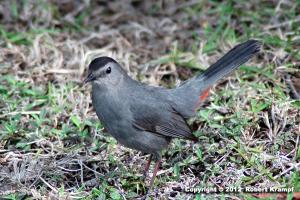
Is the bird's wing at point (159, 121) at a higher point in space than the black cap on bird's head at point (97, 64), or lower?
lower

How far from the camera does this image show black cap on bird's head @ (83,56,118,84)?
18.3 feet

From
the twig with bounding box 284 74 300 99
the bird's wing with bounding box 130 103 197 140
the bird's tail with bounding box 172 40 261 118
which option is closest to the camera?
the bird's wing with bounding box 130 103 197 140

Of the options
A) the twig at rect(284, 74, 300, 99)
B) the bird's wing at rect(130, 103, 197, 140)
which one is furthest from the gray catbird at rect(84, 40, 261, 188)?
the twig at rect(284, 74, 300, 99)

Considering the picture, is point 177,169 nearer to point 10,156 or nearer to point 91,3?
point 10,156

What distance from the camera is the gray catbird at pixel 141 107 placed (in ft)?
18.3

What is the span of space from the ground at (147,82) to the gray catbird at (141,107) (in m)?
0.38

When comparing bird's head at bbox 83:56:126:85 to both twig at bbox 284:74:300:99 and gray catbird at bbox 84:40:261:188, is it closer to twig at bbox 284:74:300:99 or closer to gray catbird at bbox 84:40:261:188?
gray catbird at bbox 84:40:261:188

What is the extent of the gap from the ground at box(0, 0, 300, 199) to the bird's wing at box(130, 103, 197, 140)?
0.37 m

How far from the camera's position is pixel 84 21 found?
29.1 feet

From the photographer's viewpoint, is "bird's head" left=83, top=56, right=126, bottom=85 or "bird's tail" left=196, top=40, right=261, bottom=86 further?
"bird's tail" left=196, top=40, right=261, bottom=86

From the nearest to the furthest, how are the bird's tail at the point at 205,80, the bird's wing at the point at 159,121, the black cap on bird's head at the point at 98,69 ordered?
the black cap on bird's head at the point at 98,69
the bird's wing at the point at 159,121
the bird's tail at the point at 205,80

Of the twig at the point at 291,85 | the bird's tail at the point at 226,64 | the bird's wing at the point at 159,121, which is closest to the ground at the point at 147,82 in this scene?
the twig at the point at 291,85

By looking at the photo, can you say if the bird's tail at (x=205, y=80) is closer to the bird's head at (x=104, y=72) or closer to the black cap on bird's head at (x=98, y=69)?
the bird's head at (x=104, y=72)

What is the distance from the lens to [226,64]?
6.21 meters
